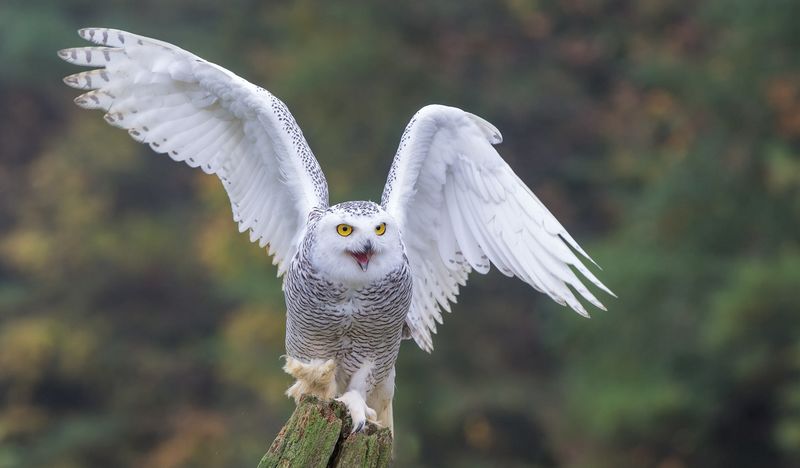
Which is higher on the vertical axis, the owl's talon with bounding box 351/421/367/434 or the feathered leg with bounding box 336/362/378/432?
the feathered leg with bounding box 336/362/378/432

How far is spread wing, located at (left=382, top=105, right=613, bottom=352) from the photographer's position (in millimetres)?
6098

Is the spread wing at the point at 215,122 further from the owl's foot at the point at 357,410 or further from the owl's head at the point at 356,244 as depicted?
the owl's foot at the point at 357,410

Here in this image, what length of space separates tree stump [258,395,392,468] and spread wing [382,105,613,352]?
1044 millimetres

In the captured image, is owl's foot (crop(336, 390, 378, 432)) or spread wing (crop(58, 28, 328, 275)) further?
spread wing (crop(58, 28, 328, 275))

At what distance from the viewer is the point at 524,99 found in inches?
669

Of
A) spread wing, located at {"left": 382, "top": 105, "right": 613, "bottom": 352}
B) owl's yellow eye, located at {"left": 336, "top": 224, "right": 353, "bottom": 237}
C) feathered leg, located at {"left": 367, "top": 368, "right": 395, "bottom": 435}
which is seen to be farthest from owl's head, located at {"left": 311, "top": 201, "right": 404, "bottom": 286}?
feathered leg, located at {"left": 367, "top": 368, "right": 395, "bottom": 435}

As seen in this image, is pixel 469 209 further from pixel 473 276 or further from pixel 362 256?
pixel 473 276

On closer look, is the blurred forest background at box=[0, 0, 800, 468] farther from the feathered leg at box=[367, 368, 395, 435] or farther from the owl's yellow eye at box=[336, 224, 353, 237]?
the owl's yellow eye at box=[336, 224, 353, 237]

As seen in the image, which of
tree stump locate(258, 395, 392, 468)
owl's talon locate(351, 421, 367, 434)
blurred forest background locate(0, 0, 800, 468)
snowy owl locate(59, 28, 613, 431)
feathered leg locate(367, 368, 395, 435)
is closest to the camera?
tree stump locate(258, 395, 392, 468)

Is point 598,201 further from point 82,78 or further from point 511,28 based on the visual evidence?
point 82,78

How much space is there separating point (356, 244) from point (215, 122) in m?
1.16

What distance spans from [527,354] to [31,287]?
252 inches

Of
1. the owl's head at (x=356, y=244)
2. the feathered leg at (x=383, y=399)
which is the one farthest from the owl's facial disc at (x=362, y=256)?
the feathered leg at (x=383, y=399)

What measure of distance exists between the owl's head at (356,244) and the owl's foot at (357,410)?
0.49 m
